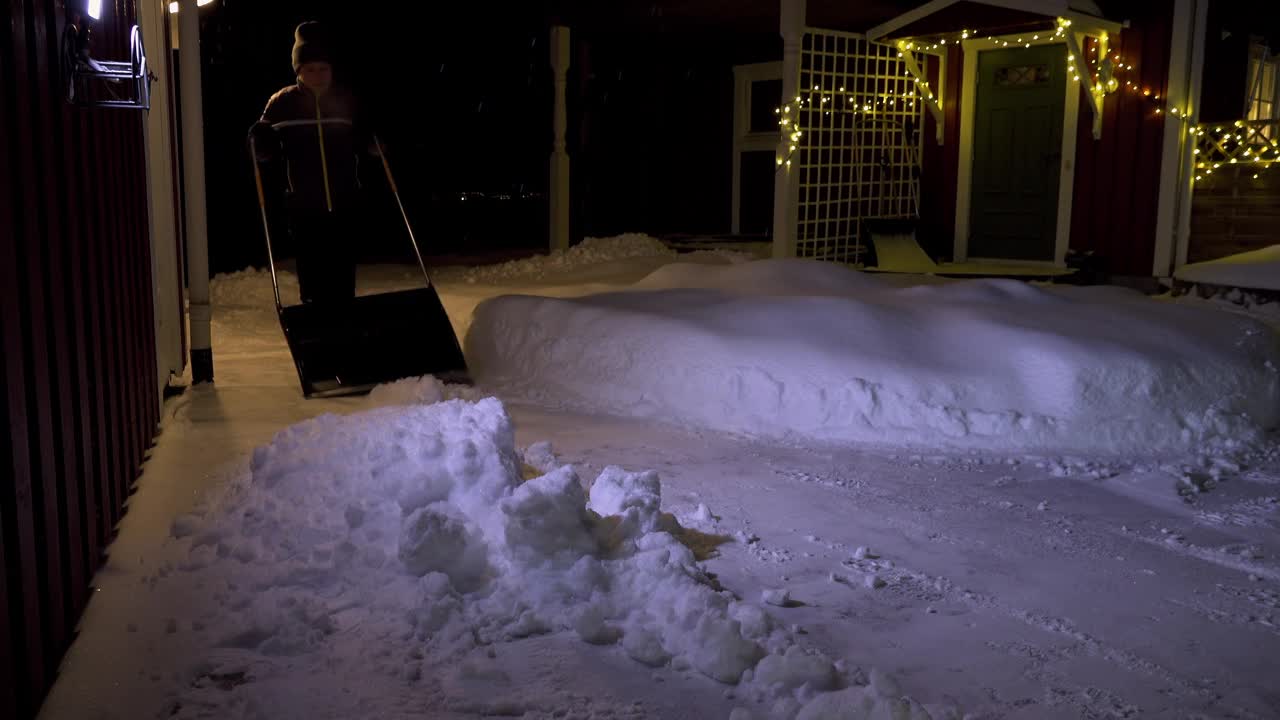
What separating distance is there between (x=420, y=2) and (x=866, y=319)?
352 inches

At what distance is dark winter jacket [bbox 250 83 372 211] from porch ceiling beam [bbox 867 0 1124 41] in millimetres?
6276

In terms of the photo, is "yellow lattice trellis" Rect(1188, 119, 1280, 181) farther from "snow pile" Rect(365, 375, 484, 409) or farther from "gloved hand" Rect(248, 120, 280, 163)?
"gloved hand" Rect(248, 120, 280, 163)

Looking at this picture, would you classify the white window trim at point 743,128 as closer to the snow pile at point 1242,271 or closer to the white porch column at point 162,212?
the snow pile at point 1242,271

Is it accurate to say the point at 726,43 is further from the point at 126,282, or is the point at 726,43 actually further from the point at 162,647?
the point at 162,647

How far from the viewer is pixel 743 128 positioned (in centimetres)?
1565

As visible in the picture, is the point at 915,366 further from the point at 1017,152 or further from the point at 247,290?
the point at 247,290

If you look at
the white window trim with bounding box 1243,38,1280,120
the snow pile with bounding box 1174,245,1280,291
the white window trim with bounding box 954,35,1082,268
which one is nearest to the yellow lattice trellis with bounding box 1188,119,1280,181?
the snow pile with bounding box 1174,245,1280,291

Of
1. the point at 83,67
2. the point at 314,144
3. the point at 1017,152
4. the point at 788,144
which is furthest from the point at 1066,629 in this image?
the point at 1017,152

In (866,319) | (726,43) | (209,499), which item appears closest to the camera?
(209,499)

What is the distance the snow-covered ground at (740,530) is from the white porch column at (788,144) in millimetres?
4422

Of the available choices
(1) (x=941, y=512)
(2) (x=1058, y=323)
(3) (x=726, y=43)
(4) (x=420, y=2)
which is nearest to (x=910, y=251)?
(3) (x=726, y=43)

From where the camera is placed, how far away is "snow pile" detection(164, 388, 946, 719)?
248 centimetres

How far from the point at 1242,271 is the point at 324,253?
7102mm

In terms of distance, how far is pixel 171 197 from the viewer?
231 inches
